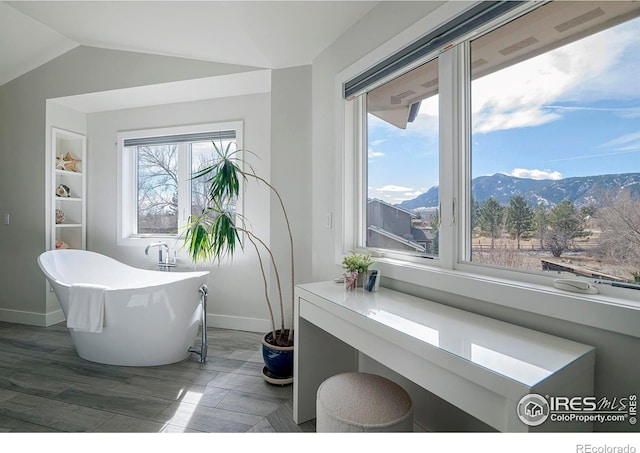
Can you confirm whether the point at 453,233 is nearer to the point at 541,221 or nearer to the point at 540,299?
the point at 541,221

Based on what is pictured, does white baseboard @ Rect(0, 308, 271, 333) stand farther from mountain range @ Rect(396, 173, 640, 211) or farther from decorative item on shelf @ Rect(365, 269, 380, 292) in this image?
mountain range @ Rect(396, 173, 640, 211)

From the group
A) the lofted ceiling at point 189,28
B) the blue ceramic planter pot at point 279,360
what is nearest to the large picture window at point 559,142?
the lofted ceiling at point 189,28

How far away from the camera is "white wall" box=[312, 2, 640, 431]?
960 millimetres

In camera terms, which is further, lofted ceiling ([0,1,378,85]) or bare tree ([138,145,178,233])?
bare tree ([138,145,178,233])

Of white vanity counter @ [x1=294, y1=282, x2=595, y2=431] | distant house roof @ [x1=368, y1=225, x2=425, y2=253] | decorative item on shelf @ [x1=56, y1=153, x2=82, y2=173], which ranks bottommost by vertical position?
white vanity counter @ [x1=294, y1=282, x2=595, y2=431]

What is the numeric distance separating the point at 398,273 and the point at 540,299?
2.27ft

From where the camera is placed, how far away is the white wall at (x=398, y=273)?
0.96m

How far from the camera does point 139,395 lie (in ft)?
6.72

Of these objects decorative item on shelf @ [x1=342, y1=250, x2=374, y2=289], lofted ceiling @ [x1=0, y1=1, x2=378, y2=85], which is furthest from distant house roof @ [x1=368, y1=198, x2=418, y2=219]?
lofted ceiling @ [x1=0, y1=1, x2=378, y2=85]

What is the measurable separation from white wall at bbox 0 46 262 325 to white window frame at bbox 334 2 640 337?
8.18ft

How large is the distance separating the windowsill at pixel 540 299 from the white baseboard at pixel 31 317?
3856 millimetres

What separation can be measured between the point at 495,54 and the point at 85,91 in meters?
3.73

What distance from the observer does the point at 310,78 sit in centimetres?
259

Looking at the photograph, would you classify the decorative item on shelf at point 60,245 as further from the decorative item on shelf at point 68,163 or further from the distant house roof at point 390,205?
the distant house roof at point 390,205
